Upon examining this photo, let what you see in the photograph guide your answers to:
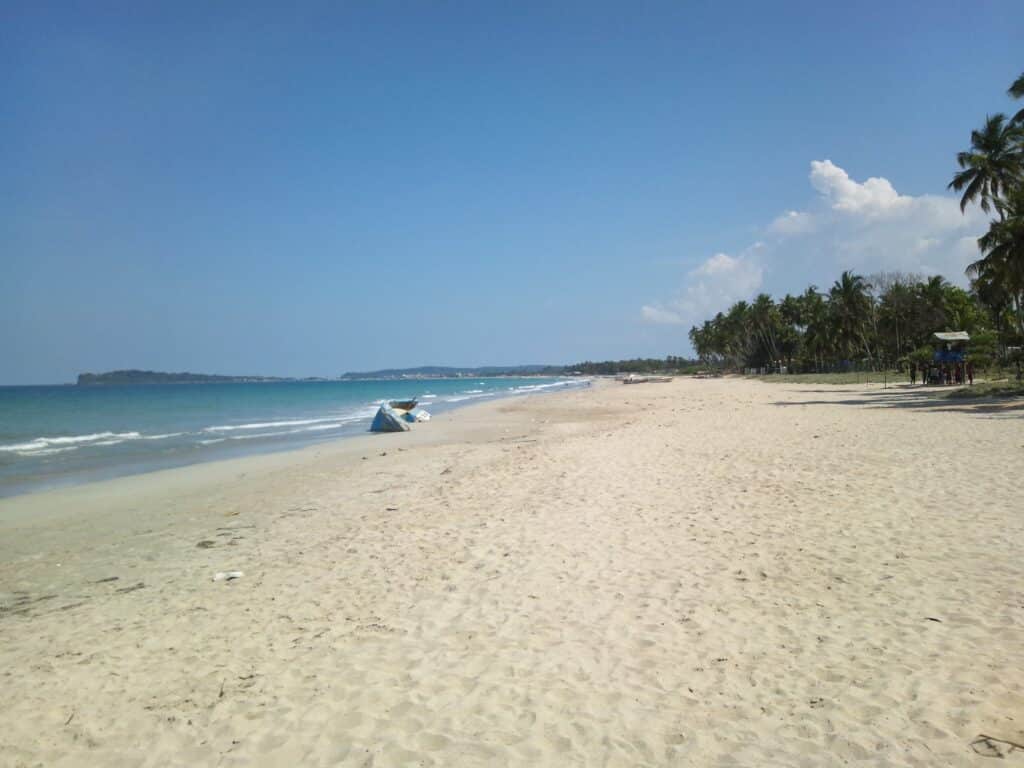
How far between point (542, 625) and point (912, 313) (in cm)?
7561

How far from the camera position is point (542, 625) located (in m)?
4.78

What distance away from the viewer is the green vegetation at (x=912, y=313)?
27.2 m

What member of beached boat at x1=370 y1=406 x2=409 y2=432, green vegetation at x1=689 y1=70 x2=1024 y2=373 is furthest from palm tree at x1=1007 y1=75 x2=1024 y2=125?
beached boat at x1=370 y1=406 x2=409 y2=432

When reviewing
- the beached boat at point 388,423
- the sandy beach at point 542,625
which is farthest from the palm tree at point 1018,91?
the beached boat at point 388,423

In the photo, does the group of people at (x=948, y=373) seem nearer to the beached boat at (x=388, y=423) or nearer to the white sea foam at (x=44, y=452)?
the beached boat at (x=388, y=423)

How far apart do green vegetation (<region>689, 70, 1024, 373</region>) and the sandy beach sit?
2178cm

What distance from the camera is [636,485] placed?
32.1ft

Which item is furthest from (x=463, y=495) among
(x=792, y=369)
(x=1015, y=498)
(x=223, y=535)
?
(x=792, y=369)

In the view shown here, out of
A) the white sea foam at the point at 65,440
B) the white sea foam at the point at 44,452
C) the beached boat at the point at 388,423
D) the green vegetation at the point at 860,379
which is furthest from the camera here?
the green vegetation at the point at 860,379

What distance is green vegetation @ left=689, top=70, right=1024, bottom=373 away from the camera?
1070 inches

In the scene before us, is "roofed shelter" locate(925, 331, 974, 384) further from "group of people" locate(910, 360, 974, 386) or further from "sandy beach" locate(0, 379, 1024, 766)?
"sandy beach" locate(0, 379, 1024, 766)

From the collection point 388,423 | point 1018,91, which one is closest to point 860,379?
point 1018,91

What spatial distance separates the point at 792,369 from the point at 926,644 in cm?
9318

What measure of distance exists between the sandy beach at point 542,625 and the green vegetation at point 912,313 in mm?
21783
